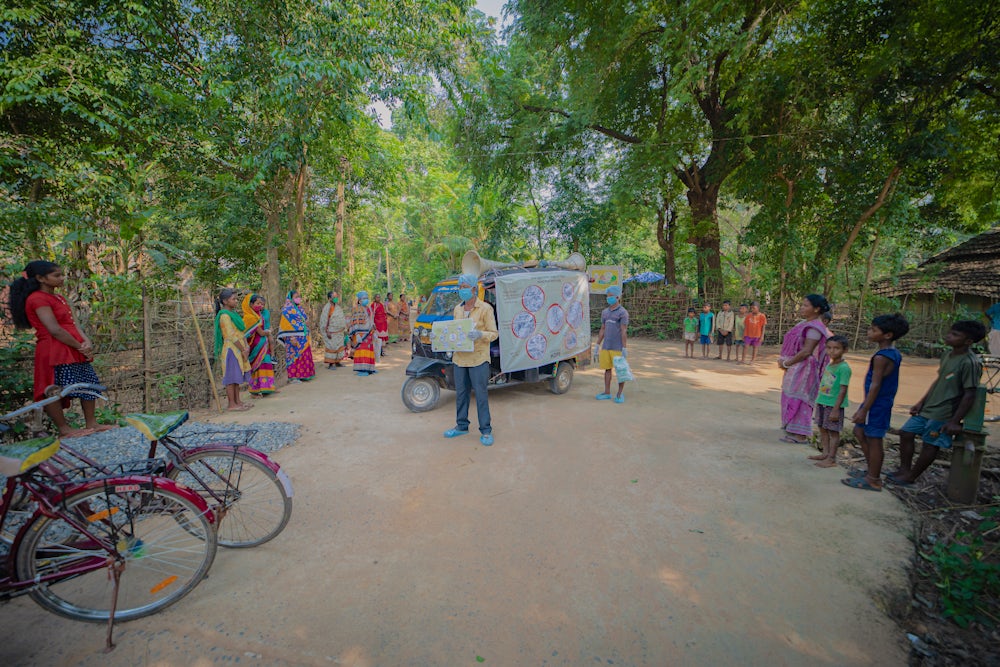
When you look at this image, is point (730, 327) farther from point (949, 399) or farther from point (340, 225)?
point (340, 225)

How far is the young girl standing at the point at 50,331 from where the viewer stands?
3816mm

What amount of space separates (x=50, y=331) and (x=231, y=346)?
2147 millimetres

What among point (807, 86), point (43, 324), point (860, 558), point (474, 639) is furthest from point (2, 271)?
point (807, 86)

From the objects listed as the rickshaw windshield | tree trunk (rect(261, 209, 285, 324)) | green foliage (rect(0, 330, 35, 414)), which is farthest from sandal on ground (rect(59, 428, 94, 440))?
tree trunk (rect(261, 209, 285, 324))

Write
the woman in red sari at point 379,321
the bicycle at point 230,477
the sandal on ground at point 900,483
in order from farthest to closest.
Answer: the woman in red sari at point 379,321
the sandal on ground at point 900,483
the bicycle at point 230,477

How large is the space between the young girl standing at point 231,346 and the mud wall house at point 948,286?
1653 cm

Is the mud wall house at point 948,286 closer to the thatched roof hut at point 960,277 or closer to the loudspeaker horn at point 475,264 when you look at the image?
the thatched roof hut at point 960,277

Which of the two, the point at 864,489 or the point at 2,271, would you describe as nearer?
the point at 864,489

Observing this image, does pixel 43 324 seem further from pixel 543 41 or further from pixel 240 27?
pixel 543 41

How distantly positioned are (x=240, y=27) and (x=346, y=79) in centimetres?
196

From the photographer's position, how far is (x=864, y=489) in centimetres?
371

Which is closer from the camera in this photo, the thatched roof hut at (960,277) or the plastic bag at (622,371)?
the plastic bag at (622,371)

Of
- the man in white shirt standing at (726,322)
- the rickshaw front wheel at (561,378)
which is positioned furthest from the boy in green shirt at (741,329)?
the rickshaw front wheel at (561,378)

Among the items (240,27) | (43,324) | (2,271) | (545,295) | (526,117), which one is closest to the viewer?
(43,324)
